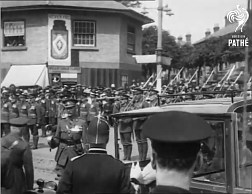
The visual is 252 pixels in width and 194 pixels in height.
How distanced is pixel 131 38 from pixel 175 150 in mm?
24269

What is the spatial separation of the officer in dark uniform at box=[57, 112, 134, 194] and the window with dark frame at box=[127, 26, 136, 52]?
22500 mm

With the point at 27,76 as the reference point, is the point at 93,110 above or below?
below

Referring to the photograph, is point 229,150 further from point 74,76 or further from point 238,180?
point 74,76

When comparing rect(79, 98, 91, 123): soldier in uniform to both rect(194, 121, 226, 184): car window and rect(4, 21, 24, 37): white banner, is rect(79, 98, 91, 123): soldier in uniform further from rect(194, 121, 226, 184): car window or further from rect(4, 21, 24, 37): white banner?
rect(4, 21, 24, 37): white banner

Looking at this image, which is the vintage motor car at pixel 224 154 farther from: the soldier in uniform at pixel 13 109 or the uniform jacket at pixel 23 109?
the uniform jacket at pixel 23 109

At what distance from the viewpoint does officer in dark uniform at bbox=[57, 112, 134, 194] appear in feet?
9.73

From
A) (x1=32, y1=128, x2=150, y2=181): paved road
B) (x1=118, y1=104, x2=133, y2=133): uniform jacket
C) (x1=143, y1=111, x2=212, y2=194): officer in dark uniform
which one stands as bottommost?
(x1=32, y1=128, x2=150, y2=181): paved road

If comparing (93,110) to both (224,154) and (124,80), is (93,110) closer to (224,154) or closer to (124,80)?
(124,80)

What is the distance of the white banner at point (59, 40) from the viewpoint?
922 inches

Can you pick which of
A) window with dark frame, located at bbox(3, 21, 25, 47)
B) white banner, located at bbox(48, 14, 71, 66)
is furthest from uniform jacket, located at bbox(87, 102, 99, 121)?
window with dark frame, located at bbox(3, 21, 25, 47)

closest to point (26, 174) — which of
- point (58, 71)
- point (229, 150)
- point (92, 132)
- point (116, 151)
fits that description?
point (116, 151)

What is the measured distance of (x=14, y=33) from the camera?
24.2 meters

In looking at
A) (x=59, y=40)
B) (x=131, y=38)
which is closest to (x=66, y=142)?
(x=59, y=40)

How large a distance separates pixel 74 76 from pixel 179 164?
2204 cm
